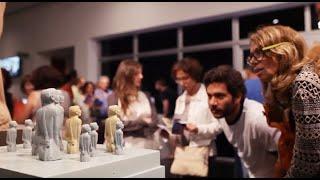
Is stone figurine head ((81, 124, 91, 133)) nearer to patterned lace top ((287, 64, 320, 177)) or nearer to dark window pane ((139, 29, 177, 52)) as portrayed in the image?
patterned lace top ((287, 64, 320, 177))

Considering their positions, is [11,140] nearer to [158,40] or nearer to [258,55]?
[258,55]

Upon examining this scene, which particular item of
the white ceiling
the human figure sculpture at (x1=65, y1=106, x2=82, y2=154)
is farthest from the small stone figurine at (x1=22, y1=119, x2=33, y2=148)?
the white ceiling

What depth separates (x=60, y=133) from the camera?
0.92 m

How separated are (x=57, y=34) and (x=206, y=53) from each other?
11.2ft

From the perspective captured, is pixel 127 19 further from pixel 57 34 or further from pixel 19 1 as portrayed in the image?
pixel 19 1

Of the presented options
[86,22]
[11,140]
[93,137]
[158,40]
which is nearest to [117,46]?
[86,22]

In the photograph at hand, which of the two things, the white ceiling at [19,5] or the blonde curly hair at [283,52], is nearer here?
the blonde curly hair at [283,52]

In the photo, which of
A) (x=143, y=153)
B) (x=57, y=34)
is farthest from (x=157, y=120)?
(x=57, y=34)

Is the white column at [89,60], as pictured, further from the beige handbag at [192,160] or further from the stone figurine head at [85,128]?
the stone figurine head at [85,128]

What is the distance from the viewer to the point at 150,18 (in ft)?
17.5

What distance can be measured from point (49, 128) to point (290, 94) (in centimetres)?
91

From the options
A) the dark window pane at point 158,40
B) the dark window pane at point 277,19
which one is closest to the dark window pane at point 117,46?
the dark window pane at point 158,40

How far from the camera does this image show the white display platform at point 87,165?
738 mm

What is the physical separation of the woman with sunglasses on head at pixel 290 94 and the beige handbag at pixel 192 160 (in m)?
0.58
